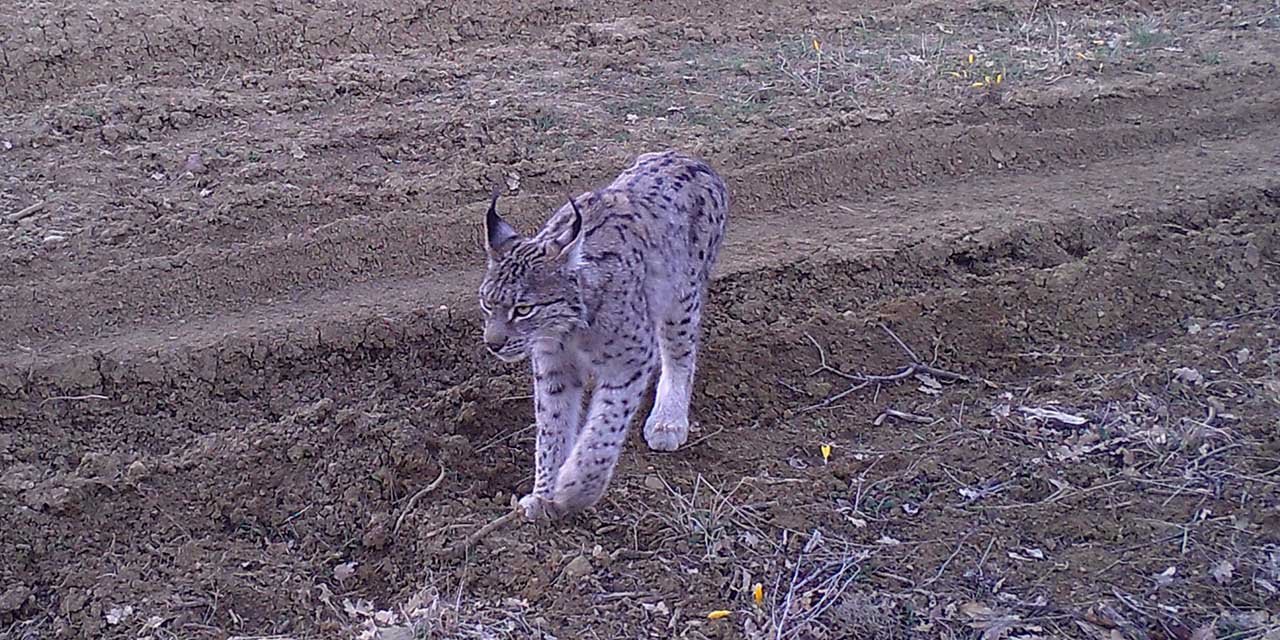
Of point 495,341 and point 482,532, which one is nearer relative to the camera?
point 495,341

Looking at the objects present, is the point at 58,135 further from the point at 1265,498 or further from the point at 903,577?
the point at 1265,498

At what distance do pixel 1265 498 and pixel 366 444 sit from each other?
388cm

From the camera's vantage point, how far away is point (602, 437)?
17.8 feet

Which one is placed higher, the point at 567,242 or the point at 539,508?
the point at 567,242

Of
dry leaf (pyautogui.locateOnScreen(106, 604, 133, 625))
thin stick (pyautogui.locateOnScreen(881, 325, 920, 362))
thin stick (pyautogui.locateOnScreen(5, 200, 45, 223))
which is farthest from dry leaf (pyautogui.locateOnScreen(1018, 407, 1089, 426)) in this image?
thin stick (pyautogui.locateOnScreen(5, 200, 45, 223))

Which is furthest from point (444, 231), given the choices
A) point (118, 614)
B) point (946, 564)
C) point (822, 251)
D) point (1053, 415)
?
point (946, 564)

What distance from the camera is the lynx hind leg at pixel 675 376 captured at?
609cm

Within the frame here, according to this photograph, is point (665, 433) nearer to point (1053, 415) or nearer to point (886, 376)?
point (886, 376)

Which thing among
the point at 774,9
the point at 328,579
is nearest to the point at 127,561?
the point at 328,579

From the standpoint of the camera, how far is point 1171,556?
516cm

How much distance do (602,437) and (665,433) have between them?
70 centimetres

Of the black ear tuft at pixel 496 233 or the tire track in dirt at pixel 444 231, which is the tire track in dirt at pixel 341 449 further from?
the black ear tuft at pixel 496 233

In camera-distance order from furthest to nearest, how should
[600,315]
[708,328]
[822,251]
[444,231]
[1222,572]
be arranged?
[444,231] < [822,251] < [708,328] < [600,315] < [1222,572]

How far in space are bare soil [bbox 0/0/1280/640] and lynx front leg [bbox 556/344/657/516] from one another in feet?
0.58
